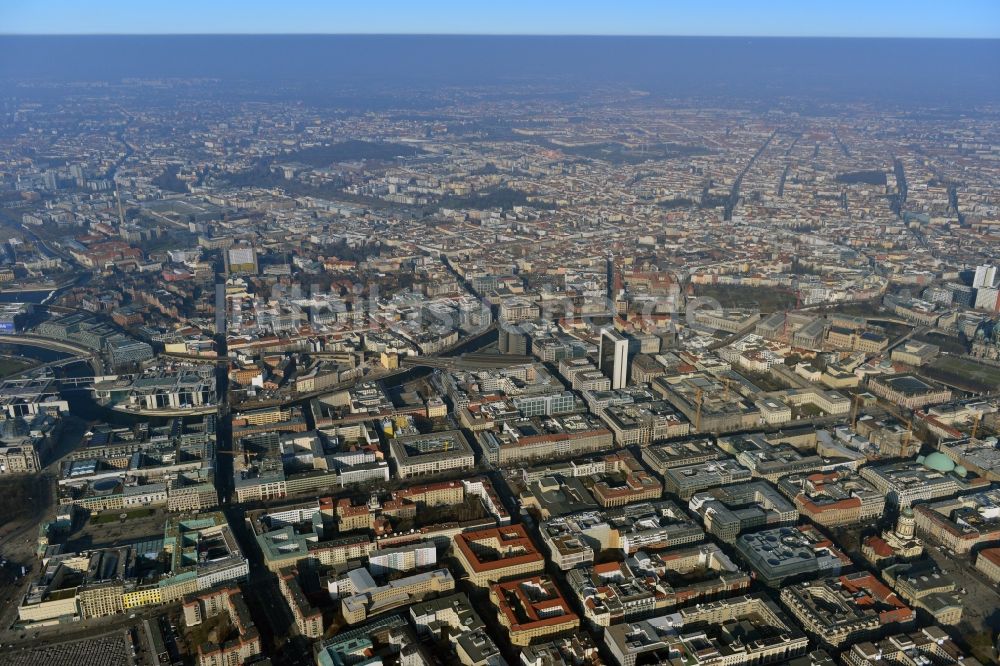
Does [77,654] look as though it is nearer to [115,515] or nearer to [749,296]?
[115,515]

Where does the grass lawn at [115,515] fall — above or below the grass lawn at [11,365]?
below

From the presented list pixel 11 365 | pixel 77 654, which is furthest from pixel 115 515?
pixel 11 365

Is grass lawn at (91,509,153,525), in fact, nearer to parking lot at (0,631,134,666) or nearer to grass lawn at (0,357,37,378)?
parking lot at (0,631,134,666)

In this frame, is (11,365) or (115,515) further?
(11,365)

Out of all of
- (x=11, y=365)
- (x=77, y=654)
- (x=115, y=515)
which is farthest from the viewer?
(x=11, y=365)

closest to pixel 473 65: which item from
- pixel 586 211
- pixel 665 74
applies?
pixel 665 74

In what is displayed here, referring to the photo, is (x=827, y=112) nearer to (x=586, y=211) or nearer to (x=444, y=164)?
(x=444, y=164)

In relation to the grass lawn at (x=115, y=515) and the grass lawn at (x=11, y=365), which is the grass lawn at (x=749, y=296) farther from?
the grass lawn at (x=11, y=365)

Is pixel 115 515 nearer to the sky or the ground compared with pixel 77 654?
nearer to the sky

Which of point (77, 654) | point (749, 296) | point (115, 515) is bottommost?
point (77, 654)

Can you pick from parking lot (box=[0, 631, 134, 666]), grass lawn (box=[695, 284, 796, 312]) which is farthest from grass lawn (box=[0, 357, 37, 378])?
grass lawn (box=[695, 284, 796, 312])

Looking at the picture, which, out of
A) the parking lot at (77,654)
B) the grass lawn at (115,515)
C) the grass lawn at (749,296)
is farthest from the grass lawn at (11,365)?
the grass lawn at (749,296)
